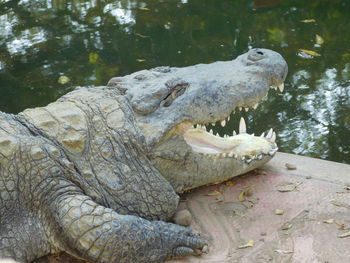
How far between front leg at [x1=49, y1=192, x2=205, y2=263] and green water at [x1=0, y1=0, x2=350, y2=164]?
2836mm

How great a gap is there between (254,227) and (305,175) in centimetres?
89

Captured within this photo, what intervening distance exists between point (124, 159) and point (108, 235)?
2.28ft

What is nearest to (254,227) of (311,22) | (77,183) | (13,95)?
(77,183)

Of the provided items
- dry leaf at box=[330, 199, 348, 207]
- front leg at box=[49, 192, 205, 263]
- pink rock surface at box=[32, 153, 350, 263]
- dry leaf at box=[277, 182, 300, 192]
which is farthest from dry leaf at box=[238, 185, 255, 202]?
front leg at box=[49, 192, 205, 263]

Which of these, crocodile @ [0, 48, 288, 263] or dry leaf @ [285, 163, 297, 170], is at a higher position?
crocodile @ [0, 48, 288, 263]

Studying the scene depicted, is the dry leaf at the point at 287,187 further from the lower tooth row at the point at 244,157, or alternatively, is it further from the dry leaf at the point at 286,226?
the dry leaf at the point at 286,226

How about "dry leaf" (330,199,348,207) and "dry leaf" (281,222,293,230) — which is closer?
"dry leaf" (281,222,293,230)

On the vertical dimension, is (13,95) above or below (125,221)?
below

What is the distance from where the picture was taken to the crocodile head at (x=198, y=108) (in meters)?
4.61

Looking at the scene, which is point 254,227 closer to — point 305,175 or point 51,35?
point 305,175

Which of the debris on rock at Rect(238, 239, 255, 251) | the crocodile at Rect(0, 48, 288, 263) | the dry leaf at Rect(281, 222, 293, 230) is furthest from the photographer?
the dry leaf at Rect(281, 222, 293, 230)

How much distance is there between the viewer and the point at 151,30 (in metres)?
9.76

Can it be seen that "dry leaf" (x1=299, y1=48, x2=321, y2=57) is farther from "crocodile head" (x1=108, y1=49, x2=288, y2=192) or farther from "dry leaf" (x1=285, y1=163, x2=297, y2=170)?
"crocodile head" (x1=108, y1=49, x2=288, y2=192)

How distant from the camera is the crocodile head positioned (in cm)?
461
